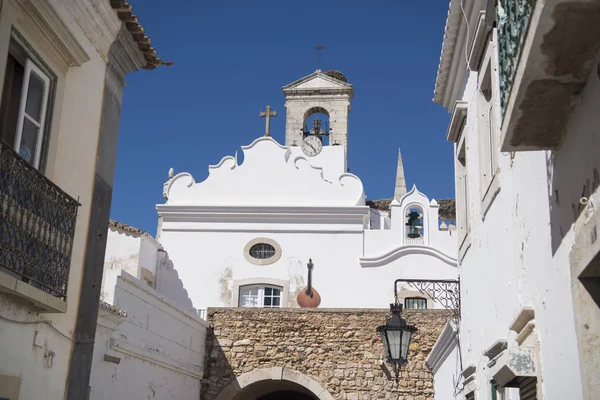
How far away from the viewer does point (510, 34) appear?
13.5 feet

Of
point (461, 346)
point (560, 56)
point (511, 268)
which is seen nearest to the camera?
point (560, 56)

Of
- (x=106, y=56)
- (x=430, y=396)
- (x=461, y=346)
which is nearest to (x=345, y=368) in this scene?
(x=430, y=396)

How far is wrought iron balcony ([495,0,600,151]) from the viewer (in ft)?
11.2

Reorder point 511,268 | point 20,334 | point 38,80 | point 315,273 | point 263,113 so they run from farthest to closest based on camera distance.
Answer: point 263,113, point 315,273, point 38,80, point 20,334, point 511,268

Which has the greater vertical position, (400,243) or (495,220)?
(400,243)

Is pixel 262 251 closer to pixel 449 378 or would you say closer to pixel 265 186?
pixel 265 186

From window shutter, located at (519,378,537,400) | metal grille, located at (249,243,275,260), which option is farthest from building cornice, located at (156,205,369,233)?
window shutter, located at (519,378,537,400)

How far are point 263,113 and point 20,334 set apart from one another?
62.3 ft

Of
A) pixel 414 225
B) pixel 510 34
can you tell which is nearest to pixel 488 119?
pixel 510 34

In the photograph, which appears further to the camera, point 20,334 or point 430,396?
point 430,396

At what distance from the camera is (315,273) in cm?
2162

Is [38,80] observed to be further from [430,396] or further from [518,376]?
[430,396]

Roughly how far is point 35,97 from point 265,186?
51.3ft

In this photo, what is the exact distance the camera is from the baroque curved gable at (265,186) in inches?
888
